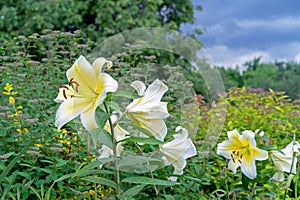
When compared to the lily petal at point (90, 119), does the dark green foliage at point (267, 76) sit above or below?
above

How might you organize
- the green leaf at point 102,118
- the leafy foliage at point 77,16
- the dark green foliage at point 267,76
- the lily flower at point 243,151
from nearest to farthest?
the green leaf at point 102,118 < the lily flower at point 243,151 < the dark green foliage at point 267,76 < the leafy foliage at point 77,16

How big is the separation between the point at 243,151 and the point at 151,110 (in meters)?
0.63

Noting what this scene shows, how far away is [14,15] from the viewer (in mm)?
8898

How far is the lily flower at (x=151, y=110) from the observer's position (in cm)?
106

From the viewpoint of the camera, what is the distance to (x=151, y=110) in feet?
3.50

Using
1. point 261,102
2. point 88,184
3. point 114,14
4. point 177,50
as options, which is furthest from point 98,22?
point 177,50

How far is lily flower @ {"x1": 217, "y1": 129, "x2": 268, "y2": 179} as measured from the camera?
1546mm

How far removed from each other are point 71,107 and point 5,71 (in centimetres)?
156

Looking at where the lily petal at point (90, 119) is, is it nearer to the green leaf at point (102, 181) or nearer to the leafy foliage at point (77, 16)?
the green leaf at point (102, 181)

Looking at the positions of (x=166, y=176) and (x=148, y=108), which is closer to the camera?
(x=148, y=108)

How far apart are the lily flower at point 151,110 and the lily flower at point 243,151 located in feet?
1.77

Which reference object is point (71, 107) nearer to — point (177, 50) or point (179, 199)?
point (177, 50)

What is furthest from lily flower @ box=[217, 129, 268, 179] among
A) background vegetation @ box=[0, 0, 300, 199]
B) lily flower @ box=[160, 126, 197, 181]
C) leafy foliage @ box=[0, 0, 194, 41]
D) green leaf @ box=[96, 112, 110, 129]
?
leafy foliage @ box=[0, 0, 194, 41]

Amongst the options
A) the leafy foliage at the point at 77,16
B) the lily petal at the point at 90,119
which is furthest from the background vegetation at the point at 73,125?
the lily petal at the point at 90,119
